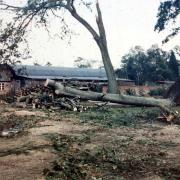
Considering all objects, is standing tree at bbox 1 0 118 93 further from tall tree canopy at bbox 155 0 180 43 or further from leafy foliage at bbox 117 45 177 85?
leafy foliage at bbox 117 45 177 85

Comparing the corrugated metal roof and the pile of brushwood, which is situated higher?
the corrugated metal roof

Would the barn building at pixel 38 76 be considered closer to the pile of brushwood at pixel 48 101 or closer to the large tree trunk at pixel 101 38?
the large tree trunk at pixel 101 38

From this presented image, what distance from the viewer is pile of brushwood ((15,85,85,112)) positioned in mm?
18609

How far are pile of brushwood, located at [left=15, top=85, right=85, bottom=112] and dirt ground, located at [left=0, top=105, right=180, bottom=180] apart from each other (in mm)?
7117

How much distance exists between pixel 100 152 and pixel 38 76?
37168mm

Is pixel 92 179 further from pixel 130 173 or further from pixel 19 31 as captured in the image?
pixel 19 31

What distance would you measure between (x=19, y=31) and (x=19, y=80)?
18.6m

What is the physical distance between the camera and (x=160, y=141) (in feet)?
28.5

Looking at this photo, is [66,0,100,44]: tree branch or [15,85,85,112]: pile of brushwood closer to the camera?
[15,85,85,112]: pile of brushwood

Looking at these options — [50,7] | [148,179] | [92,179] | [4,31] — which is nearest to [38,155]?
[92,179]

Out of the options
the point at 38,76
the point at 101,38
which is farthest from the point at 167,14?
the point at 38,76

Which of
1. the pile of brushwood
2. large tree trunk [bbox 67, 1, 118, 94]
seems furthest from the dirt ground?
large tree trunk [bbox 67, 1, 118, 94]

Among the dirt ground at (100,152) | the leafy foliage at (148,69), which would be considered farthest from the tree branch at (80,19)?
the leafy foliage at (148,69)

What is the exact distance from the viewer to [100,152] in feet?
24.0
